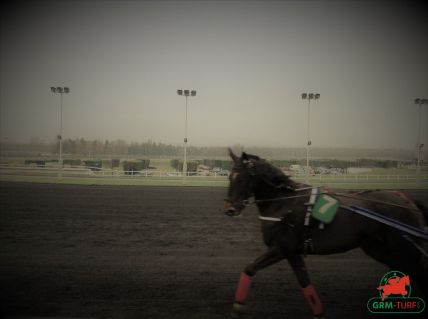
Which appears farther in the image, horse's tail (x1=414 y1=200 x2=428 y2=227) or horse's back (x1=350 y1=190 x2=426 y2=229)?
horse's tail (x1=414 y1=200 x2=428 y2=227)

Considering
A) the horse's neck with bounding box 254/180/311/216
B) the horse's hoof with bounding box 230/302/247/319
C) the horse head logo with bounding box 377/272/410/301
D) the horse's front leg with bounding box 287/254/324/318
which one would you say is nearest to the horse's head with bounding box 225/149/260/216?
the horse's neck with bounding box 254/180/311/216

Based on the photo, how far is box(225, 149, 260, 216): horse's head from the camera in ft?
12.3

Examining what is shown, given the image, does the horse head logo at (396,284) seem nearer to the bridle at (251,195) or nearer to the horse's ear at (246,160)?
the bridle at (251,195)

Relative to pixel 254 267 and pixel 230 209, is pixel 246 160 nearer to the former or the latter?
pixel 230 209

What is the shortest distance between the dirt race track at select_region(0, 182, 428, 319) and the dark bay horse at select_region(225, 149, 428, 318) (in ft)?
2.54

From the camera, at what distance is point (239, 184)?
380cm

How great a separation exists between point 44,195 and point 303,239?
50.4ft

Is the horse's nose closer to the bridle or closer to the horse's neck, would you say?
the bridle

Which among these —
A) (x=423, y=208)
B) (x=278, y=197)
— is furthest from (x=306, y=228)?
(x=423, y=208)

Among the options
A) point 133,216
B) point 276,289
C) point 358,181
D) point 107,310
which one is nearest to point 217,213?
point 133,216

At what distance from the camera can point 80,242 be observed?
7.50 meters

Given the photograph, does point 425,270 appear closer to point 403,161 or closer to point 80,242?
point 80,242

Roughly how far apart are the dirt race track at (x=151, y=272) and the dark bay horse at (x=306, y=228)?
0.77m

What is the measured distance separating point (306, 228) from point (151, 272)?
10.2 feet
